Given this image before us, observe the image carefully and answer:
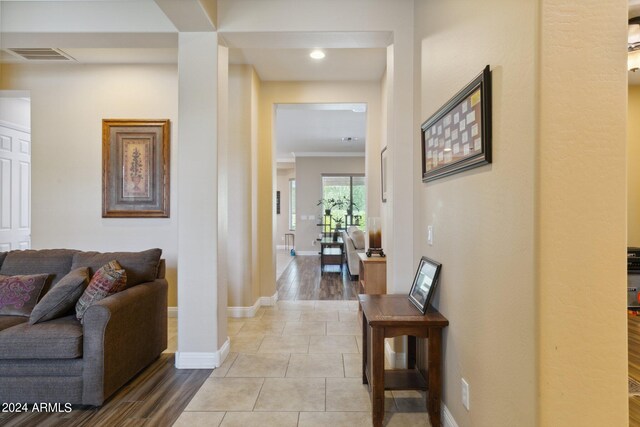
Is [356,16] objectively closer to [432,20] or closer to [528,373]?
[432,20]

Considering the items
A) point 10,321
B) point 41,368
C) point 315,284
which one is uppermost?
point 10,321

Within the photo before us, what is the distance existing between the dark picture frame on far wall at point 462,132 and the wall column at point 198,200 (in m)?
1.70

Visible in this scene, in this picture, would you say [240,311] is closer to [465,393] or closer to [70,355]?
[70,355]

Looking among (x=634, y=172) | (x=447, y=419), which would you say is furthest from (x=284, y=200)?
(x=447, y=419)

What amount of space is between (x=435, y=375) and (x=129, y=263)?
2.45 meters

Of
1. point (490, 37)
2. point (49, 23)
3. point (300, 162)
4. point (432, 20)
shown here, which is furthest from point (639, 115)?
point (300, 162)

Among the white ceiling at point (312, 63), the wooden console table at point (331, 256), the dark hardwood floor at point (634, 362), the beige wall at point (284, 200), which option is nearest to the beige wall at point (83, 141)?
the white ceiling at point (312, 63)

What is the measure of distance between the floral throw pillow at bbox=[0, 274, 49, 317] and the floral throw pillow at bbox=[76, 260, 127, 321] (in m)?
0.50

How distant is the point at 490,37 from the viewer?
1.40 m

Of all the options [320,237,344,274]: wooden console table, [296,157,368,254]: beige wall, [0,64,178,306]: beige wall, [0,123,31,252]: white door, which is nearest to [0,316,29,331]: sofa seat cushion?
[0,64,178,306]: beige wall

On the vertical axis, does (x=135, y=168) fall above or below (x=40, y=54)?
below

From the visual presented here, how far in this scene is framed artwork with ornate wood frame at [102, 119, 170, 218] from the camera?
3.95 metres

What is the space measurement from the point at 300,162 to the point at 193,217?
724cm

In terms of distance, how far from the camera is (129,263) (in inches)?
109
